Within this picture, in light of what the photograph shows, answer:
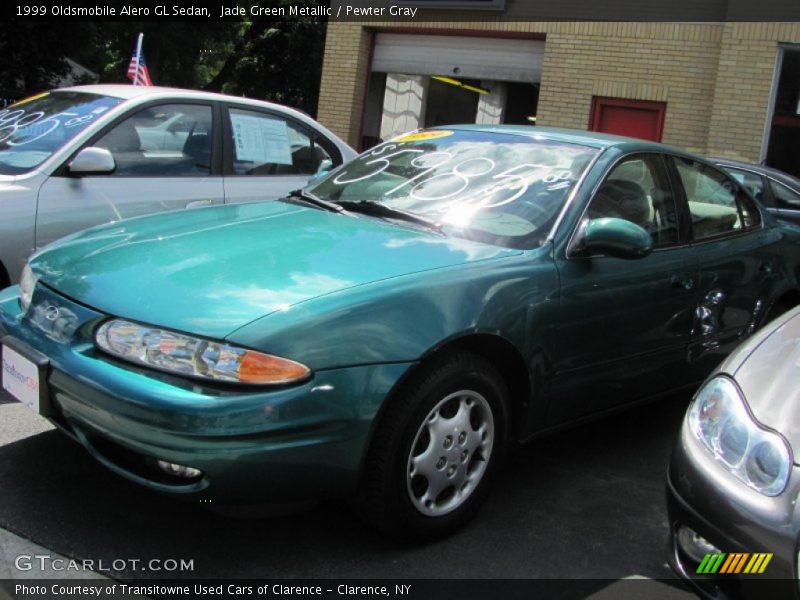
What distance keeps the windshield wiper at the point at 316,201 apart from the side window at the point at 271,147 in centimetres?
149

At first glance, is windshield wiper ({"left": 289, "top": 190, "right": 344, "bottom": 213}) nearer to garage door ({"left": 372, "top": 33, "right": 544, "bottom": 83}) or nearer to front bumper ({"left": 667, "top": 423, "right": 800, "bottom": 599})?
front bumper ({"left": 667, "top": 423, "right": 800, "bottom": 599})

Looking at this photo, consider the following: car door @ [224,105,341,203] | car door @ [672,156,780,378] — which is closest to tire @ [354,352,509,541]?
car door @ [672,156,780,378]

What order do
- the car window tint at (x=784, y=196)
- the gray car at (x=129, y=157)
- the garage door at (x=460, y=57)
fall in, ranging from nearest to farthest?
the gray car at (x=129, y=157), the car window tint at (x=784, y=196), the garage door at (x=460, y=57)

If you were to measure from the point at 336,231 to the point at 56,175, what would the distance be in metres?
2.14

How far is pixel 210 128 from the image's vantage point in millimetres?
5289

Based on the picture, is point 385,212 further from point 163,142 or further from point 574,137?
point 163,142

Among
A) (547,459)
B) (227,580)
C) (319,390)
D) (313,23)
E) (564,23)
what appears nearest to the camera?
(319,390)

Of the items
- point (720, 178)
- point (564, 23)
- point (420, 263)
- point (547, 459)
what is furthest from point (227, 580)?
point (564, 23)

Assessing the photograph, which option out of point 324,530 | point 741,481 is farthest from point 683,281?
point 324,530

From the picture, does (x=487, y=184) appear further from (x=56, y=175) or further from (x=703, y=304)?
(x=56, y=175)

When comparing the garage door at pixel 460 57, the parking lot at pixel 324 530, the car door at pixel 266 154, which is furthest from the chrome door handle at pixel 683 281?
the garage door at pixel 460 57

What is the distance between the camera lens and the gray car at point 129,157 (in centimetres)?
445

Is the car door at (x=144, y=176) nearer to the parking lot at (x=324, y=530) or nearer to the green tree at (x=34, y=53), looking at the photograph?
the parking lot at (x=324, y=530)

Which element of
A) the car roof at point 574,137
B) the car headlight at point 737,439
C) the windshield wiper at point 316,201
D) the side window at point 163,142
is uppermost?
the car roof at point 574,137
